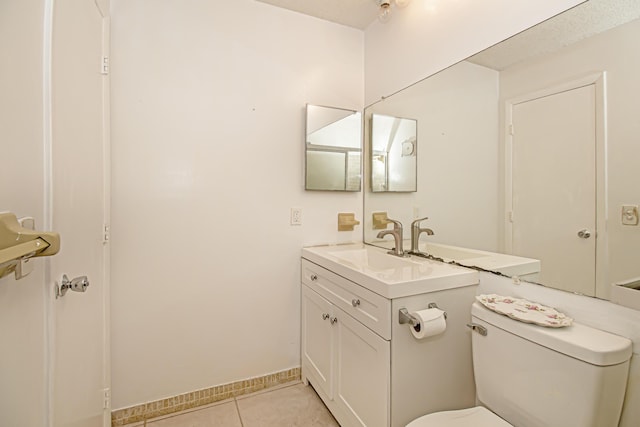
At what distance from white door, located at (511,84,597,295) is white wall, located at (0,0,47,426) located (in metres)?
1.55

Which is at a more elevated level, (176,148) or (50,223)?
(176,148)

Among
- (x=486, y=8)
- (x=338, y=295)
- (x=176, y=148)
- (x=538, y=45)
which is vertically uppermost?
(x=486, y=8)

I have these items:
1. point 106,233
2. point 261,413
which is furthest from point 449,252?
point 106,233

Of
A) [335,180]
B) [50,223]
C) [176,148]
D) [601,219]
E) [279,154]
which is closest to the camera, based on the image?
[50,223]

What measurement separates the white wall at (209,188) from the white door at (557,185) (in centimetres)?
114

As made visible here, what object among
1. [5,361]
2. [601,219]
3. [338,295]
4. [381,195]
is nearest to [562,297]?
[601,219]

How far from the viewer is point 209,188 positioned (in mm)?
1674

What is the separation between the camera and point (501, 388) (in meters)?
1.00

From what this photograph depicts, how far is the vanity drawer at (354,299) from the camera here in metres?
1.12

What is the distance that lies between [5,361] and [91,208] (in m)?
0.74

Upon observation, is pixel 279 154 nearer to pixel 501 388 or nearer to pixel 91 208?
pixel 91 208

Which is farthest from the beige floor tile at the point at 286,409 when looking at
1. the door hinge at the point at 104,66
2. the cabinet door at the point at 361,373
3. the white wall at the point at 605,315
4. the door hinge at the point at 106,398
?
the door hinge at the point at 104,66

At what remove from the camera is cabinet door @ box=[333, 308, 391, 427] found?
112 cm

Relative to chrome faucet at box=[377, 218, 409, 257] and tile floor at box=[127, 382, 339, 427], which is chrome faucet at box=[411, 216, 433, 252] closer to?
chrome faucet at box=[377, 218, 409, 257]
